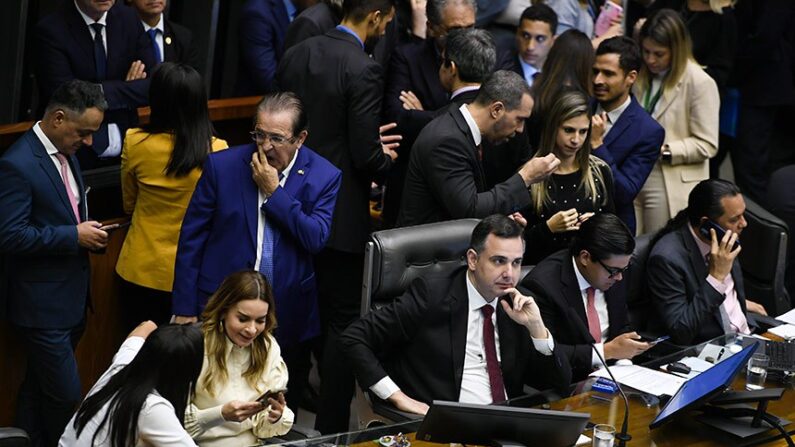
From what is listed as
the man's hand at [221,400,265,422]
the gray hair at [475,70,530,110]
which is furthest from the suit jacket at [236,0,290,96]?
the man's hand at [221,400,265,422]

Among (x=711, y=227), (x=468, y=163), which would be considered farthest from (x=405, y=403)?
(x=711, y=227)

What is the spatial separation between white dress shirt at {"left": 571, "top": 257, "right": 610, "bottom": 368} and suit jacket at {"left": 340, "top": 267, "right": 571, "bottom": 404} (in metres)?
0.34

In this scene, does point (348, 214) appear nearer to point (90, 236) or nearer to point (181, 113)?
point (181, 113)

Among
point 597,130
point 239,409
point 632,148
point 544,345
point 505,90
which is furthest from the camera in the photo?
point 632,148

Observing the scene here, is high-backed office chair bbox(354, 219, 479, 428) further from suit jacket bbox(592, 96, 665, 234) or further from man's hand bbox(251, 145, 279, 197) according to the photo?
suit jacket bbox(592, 96, 665, 234)

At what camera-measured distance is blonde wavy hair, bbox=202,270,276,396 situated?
409 cm

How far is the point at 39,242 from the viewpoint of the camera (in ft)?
14.6

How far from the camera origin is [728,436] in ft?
13.9

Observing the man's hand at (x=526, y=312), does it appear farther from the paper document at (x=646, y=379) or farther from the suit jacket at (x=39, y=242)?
the suit jacket at (x=39, y=242)

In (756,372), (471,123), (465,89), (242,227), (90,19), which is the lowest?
(756,372)

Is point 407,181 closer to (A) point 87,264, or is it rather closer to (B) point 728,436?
(A) point 87,264

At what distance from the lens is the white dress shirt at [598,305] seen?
4.81 metres

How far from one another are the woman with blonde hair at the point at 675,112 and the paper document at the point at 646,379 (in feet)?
5.71

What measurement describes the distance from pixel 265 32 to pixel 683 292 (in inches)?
99.4
